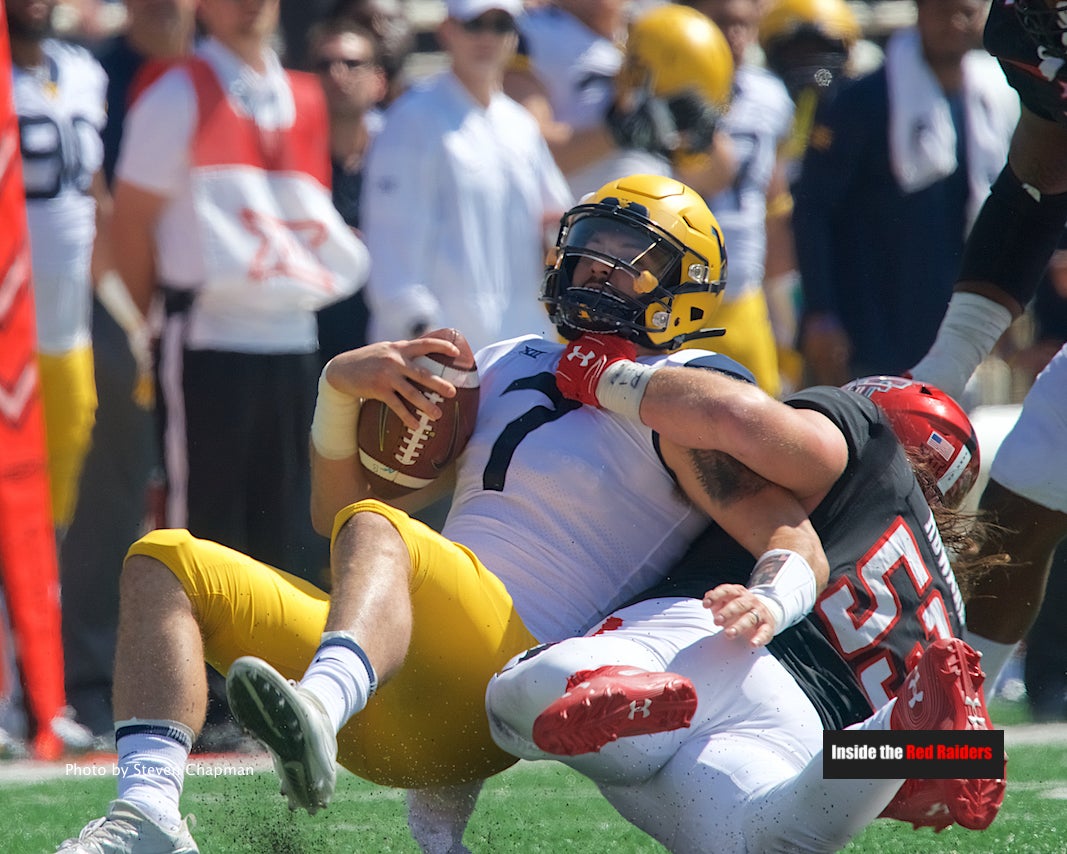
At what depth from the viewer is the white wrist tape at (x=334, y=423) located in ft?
12.5

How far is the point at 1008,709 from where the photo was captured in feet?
21.3

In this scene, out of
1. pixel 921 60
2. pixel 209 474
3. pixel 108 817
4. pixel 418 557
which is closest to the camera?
pixel 108 817

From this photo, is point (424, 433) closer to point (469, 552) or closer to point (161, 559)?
point (469, 552)

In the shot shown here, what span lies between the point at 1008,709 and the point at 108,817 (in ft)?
13.7

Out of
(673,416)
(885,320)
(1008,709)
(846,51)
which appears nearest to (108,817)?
(673,416)

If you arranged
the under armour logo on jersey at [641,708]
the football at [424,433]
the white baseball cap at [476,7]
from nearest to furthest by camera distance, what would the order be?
the under armour logo on jersey at [641,708]
the football at [424,433]
the white baseball cap at [476,7]

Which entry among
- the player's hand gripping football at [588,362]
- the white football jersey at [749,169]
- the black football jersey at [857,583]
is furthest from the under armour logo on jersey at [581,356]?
the white football jersey at [749,169]

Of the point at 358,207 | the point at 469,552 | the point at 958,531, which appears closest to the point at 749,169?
the point at 358,207

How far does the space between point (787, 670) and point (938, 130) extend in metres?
4.31

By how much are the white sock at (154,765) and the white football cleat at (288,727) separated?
0.33 meters

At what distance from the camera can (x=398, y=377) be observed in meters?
3.70

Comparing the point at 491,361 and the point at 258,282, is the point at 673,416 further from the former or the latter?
the point at 258,282

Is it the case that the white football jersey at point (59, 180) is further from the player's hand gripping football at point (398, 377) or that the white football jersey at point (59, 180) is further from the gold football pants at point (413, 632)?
the gold football pants at point (413, 632)

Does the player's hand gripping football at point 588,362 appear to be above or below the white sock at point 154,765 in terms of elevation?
above
